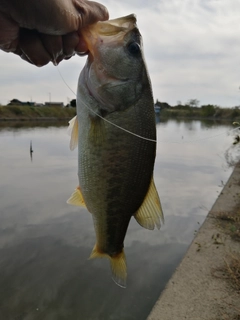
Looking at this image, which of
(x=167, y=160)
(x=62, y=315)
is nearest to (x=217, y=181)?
(x=167, y=160)

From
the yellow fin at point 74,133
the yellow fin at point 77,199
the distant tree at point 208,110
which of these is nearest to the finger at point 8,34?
the yellow fin at point 74,133

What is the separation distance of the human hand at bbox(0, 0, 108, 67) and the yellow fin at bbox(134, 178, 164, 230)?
1055 mm

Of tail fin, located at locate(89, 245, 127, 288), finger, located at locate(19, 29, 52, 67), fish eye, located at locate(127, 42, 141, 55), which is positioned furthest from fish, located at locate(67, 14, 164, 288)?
tail fin, located at locate(89, 245, 127, 288)

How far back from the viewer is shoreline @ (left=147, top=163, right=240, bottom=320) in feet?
15.2

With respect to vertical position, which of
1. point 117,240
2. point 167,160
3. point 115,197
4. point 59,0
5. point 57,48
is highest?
point 59,0

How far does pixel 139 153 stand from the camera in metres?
1.97

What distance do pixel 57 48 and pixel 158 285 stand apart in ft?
19.4

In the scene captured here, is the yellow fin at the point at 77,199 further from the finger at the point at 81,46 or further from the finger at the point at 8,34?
the finger at the point at 8,34

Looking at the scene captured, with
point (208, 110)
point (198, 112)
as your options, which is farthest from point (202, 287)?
point (198, 112)

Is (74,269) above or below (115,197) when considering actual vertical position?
below

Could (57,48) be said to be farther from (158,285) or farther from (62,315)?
(158,285)

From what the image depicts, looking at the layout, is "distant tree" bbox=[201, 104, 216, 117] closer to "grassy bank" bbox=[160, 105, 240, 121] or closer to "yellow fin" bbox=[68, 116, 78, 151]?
"grassy bank" bbox=[160, 105, 240, 121]

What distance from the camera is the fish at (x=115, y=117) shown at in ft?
6.33

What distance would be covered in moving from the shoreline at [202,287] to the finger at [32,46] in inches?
157
